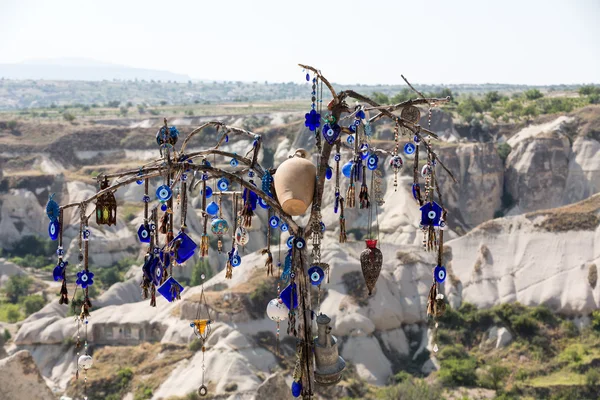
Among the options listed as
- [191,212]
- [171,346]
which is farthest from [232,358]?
[191,212]

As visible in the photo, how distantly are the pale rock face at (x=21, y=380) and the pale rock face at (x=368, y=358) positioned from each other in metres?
15.8

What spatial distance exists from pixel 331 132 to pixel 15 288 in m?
40.8

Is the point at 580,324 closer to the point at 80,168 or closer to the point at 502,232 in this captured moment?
the point at 502,232

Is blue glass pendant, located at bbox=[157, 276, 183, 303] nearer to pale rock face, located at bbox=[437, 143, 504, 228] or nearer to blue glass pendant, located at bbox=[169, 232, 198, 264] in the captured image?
blue glass pendant, located at bbox=[169, 232, 198, 264]

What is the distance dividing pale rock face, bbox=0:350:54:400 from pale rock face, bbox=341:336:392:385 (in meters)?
15.8

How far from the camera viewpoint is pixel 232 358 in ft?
87.7

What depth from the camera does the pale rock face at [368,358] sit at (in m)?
29.2

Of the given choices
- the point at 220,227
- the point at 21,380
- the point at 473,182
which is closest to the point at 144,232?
the point at 220,227

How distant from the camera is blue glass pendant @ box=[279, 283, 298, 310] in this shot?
7574 millimetres

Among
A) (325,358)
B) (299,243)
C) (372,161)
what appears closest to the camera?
(299,243)

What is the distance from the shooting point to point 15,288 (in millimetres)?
43969

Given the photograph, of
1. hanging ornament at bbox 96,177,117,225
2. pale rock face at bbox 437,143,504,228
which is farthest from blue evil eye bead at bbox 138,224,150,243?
pale rock face at bbox 437,143,504,228

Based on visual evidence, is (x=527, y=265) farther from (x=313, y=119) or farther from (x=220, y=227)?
(x=313, y=119)

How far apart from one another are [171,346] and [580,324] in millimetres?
16638
